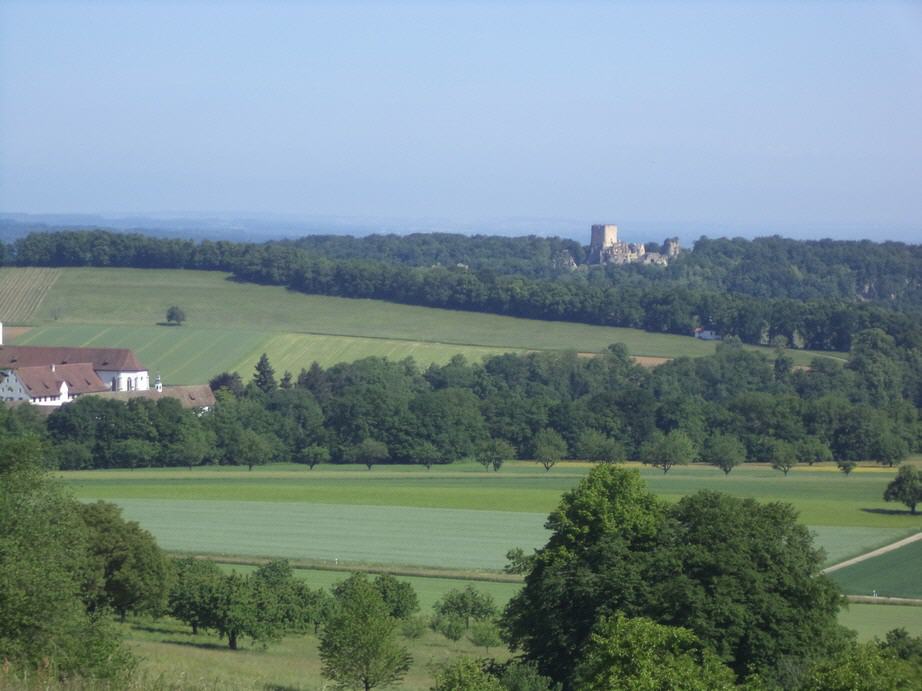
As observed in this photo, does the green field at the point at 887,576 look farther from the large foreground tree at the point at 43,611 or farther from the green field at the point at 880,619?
the large foreground tree at the point at 43,611

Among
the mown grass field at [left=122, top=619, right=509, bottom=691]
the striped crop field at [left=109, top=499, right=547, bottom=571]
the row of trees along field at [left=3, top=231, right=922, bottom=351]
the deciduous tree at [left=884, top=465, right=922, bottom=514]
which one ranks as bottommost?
the striped crop field at [left=109, top=499, right=547, bottom=571]

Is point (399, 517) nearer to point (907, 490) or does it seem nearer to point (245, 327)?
point (907, 490)

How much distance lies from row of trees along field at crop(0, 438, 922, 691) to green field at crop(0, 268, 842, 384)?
6088 cm

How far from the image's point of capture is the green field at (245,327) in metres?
96.2

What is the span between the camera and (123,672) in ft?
56.1

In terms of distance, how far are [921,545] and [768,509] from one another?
1853cm

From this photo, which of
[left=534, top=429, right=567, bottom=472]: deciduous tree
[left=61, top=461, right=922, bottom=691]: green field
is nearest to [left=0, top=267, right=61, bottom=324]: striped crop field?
[left=61, top=461, right=922, bottom=691]: green field

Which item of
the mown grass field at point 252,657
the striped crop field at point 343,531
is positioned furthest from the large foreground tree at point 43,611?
the striped crop field at point 343,531

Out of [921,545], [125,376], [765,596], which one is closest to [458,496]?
[921,545]

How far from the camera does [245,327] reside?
104250mm

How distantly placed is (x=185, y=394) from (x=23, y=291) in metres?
35.0

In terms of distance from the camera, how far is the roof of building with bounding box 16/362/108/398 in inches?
3302

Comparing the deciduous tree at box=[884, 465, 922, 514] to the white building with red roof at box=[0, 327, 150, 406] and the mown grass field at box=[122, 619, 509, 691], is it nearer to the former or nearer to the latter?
the mown grass field at box=[122, 619, 509, 691]

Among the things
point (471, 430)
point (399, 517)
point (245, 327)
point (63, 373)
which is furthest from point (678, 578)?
point (245, 327)
